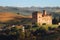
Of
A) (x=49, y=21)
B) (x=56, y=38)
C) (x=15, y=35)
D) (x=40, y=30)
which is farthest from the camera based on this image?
(x=49, y=21)

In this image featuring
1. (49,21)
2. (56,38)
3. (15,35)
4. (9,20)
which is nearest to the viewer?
(56,38)

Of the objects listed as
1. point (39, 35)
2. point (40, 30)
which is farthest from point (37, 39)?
point (40, 30)

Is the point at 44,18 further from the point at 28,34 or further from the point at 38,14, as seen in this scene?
the point at 28,34

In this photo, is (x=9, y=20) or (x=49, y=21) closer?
(x=49, y=21)

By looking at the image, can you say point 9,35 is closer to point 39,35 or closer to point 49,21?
point 39,35

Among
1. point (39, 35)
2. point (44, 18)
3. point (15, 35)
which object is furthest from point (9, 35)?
point (44, 18)

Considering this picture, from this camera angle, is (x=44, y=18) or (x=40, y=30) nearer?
(x=40, y=30)

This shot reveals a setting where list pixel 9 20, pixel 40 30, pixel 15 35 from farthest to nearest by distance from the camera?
pixel 9 20 < pixel 40 30 < pixel 15 35

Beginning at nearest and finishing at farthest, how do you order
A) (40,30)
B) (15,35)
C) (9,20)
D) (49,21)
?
(15,35)
(40,30)
(49,21)
(9,20)
